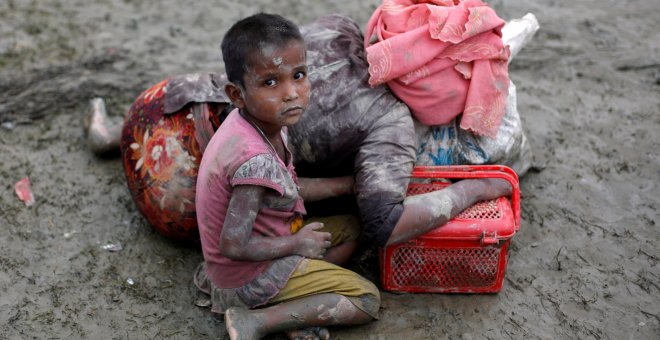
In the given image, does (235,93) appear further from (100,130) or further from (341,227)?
(100,130)

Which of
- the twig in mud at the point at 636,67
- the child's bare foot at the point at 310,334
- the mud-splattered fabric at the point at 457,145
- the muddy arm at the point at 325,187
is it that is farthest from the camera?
the twig in mud at the point at 636,67

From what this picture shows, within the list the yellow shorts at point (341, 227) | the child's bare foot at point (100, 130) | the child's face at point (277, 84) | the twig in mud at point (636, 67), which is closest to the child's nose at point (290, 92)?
the child's face at point (277, 84)

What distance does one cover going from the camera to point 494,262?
286 centimetres

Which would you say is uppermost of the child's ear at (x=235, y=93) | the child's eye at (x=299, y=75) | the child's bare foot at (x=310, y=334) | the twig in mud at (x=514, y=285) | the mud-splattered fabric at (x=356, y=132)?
the child's eye at (x=299, y=75)

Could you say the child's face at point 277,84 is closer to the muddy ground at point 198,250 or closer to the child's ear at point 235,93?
the child's ear at point 235,93


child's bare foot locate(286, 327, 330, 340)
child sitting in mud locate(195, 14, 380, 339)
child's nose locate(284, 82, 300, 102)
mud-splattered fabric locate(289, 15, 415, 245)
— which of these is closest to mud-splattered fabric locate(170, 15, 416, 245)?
mud-splattered fabric locate(289, 15, 415, 245)

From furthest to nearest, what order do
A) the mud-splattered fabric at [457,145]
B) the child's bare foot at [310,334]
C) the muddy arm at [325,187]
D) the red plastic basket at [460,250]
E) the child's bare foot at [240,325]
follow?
the mud-splattered fabric at [457,145] < the muddy arm at [325,187] < the red plastic basket at [460,250] < the child's bare foot at [310,334] < the child's bare foot at [240,325]

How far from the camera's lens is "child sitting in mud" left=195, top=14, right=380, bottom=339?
7.76 feet

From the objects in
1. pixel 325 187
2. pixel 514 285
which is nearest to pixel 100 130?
pixel 325 187

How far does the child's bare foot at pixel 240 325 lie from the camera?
8.27 feet

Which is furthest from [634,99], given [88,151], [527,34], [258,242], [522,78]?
[88,151]

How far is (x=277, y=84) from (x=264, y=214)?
0.49 m

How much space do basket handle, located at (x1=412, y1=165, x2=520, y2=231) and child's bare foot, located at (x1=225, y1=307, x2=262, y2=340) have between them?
884mm

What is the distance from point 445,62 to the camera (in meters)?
2.88
